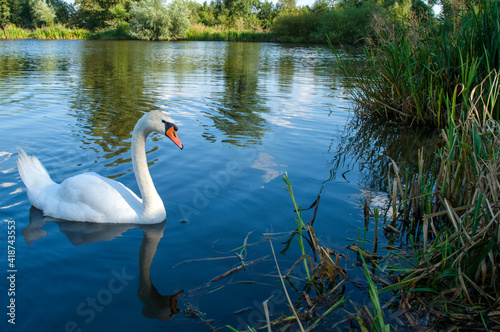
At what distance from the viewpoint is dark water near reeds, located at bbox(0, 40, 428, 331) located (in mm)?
3129

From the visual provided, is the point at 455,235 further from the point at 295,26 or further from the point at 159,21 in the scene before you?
the point at 295,26

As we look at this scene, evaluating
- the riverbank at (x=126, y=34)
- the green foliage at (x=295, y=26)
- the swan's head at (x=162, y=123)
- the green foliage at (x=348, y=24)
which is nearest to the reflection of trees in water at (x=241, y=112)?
the swan's head at (x=162, y=123)

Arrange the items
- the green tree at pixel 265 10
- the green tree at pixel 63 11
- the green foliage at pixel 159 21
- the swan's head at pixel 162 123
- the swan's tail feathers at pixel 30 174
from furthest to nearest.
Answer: the green tree at pixel 265 10
the green tree at pixel 63 11
the green foliage at pixel 159 21
the swan's tail feathers at pixel 30 174
the swan's head at pixel 162 123

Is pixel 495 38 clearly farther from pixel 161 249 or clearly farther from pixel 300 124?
pixel 161 249

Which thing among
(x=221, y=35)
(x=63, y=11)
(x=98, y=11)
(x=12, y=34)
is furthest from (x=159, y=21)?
(x=63, y=11)

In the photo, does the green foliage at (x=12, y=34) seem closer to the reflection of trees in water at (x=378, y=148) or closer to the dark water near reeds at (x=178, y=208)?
the dark water near reeds at (x=178, y=208)

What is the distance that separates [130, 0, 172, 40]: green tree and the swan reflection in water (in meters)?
47.7

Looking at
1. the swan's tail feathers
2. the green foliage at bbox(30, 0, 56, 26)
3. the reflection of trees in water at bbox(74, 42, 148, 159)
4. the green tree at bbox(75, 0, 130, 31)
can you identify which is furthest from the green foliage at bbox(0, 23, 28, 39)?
the swan's tail feathers

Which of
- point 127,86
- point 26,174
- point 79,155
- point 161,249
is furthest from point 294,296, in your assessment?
point 127,86

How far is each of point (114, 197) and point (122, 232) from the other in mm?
403

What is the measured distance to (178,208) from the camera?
488cm

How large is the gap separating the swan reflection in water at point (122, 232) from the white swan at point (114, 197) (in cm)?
8

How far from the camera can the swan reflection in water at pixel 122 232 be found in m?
3.20

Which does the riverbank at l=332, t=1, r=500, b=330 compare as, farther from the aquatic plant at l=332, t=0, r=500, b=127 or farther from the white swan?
the white swan
